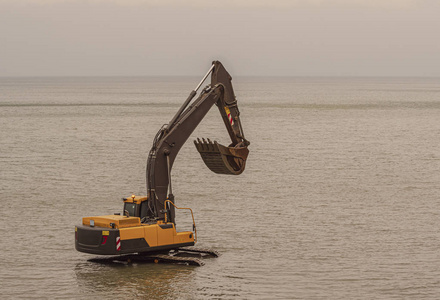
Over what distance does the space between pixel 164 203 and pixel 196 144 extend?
1975 mm

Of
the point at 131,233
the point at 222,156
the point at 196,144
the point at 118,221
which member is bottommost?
the point at 131,233

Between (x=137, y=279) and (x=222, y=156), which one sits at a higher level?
(x=222, y=156)

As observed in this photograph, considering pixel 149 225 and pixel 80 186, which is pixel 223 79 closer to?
pixel 149 225

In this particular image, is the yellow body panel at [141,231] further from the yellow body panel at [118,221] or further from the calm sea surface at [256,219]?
the calm sea surface at [256,219]

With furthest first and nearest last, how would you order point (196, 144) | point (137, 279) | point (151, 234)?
point (196, 144) < point (151, 234) < point (137, 279)

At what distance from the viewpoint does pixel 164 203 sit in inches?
896

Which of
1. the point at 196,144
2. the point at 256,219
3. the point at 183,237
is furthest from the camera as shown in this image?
the point at 256,219

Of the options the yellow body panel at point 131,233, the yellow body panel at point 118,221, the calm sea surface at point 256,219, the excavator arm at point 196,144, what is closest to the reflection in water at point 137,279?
the calm sea surface at point 256,219

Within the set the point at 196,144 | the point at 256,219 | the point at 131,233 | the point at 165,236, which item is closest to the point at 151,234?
the point at 165,236

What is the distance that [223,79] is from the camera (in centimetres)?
2409

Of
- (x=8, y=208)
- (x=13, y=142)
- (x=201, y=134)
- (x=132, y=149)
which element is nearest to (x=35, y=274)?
(x=8, y=208)

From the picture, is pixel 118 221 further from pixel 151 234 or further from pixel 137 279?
pixel 137 279

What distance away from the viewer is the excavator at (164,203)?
21.5 metres

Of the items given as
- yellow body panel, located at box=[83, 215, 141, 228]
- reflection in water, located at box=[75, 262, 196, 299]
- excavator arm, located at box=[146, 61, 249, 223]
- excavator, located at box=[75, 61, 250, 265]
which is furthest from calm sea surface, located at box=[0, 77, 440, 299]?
excavator arm, located at box=[146, 61, 249, 223]
